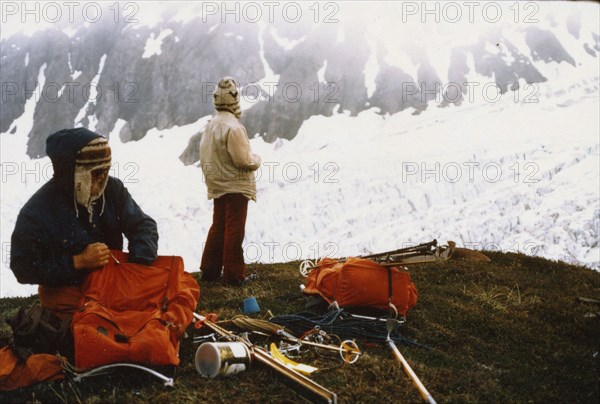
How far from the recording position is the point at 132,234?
185 inches

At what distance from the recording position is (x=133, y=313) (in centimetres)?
410

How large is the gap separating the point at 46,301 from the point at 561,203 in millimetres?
18380

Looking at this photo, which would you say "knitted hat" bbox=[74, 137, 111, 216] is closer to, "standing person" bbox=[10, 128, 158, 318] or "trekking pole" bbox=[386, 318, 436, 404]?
"standing person" bbox=[10, 128, 158, 318]

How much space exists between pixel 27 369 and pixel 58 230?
1.10 meters

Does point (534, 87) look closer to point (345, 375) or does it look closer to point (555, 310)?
point (555, 310)

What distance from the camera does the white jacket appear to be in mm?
7148

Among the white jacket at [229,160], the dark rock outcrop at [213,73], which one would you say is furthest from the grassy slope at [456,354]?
the dark rock outcrop at [213,73]

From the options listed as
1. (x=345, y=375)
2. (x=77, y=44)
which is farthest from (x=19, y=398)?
(x=77, y=44)

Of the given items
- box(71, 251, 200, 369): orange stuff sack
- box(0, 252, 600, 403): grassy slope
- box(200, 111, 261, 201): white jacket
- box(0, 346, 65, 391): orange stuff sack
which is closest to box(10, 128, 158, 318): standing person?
box(71, 251, 200, 369): orange stuff sack

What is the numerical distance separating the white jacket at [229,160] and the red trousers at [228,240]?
0.16 metres

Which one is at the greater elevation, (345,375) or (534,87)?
(534,87)

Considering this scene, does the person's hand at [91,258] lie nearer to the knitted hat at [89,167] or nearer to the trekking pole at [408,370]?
the knitted hat at [89,167]

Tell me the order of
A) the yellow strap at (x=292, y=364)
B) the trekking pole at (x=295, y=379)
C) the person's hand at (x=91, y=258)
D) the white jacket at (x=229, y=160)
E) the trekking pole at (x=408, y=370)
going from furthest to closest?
the white jacket at (x=229, y=160)
the person's hand at (x=91, y=258)
the yellow strap at (x=292, y=364)
the trekking pole at (x=408, y=370)
the trekking pole at (x=295, y=379)

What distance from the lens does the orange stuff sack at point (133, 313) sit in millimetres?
3664
